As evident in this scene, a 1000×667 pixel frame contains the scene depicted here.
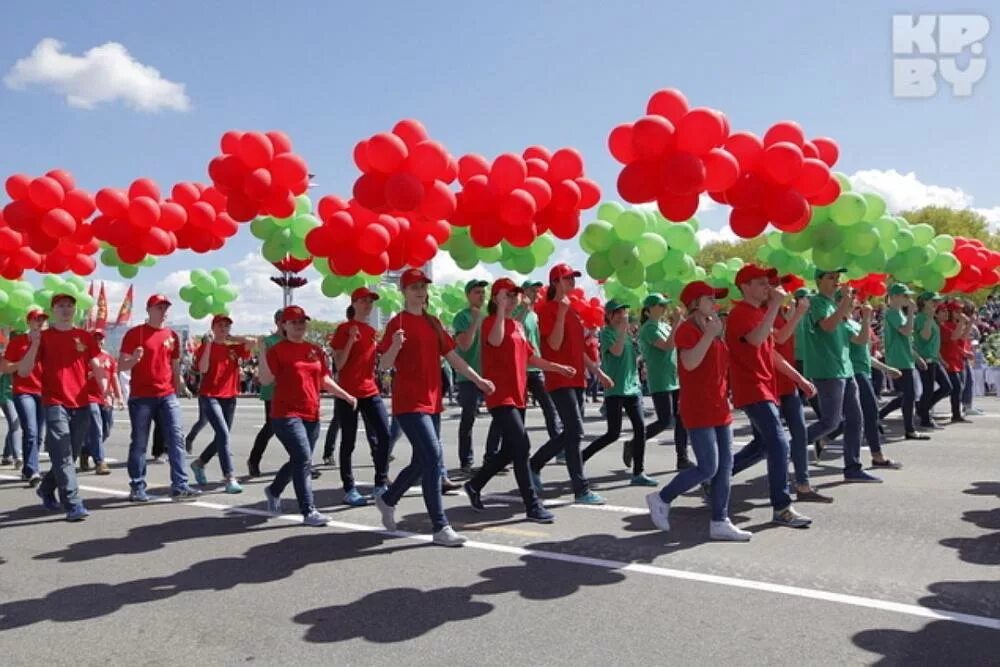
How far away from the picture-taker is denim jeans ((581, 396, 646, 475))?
26.0 feet

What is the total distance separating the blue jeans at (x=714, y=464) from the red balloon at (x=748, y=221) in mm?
1395

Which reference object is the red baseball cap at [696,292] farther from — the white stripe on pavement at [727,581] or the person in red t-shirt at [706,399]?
the white stripe on pavement at [727,581]

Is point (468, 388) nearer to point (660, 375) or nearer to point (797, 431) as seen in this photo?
point (660, 375)

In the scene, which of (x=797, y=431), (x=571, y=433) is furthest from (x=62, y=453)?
(x=797, y=431)

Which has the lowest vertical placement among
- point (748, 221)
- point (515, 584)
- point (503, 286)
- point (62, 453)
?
point (515, 584)

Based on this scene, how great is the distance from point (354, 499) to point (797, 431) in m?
3.59

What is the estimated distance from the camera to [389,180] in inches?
245

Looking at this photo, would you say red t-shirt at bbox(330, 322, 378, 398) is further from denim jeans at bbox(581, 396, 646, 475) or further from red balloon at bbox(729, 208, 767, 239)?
red balloon at bbox(729, 208, 767, 239)

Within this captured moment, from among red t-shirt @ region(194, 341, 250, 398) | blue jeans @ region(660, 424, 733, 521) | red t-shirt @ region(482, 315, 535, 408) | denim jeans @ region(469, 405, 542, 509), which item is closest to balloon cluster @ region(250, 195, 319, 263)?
red t-shirt @ region(194, 341, 250, 398)

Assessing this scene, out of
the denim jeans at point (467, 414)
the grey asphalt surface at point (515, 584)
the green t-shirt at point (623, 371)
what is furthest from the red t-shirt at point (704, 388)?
the denim jeans at point (467, 414)

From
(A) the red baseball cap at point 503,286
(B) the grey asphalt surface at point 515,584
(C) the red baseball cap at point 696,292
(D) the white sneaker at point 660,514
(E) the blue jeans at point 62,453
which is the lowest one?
(B) the grey asphalt surface at point 515,584

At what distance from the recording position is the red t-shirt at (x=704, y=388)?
554 centimetres

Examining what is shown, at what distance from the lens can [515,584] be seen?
475 centimetres

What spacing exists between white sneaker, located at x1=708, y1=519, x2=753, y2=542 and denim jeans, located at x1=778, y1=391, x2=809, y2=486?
3.84 feet
